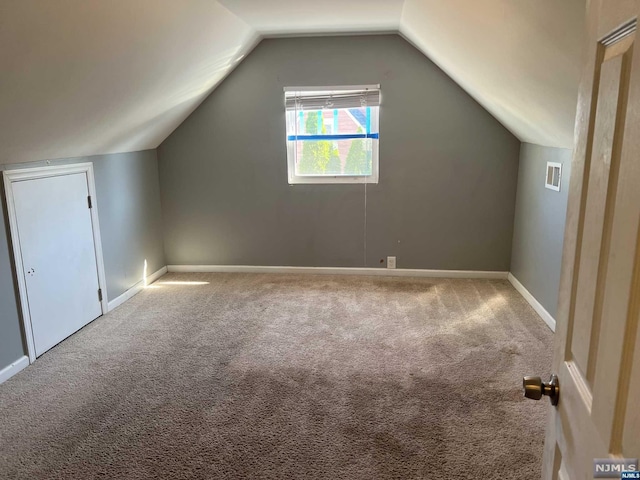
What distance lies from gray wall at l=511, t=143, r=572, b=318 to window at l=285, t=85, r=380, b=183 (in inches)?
53.7

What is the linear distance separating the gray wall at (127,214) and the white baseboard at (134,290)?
39 millimetres

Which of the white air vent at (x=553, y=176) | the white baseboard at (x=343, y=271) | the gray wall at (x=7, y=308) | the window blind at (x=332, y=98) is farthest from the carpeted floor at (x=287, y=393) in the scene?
the window blind at (x=332, y=98)

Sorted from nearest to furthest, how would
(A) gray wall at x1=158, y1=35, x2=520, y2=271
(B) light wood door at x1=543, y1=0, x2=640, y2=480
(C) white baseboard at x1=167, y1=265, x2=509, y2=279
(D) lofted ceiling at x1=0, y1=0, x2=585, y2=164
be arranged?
(B) light wood door at x1=543, y1=0, x2=640, y2=480 < (D) lofted ceiling at x1=0, y1=0, x2=585, y2=164 < (A) gray wall at x1=158, y1=35, x2=520, y2=271 < (C) white baseboard at x1=167, y1=265, x2=509, y2=279

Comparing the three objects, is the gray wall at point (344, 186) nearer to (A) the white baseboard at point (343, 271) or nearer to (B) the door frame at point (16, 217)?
(A) the white baseboard at point (343, 271)

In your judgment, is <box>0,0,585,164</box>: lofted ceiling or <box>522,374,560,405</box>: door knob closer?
<box>522,374,560,405</box>: door knob

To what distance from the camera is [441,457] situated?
2.05m

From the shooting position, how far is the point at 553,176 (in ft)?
11.1

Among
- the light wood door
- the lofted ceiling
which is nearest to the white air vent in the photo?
the lofted ceiling

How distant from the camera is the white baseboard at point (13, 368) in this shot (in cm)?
271

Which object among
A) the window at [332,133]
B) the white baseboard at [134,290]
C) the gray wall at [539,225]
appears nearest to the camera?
the gray wall at [539,225]

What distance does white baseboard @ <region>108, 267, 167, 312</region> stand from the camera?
3.91 m

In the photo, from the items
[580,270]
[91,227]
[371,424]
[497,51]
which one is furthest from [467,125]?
[580,270]

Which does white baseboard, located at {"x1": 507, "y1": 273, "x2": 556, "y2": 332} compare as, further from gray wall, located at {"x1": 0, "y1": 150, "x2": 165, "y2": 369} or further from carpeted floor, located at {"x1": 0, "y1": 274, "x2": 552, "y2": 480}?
gray wall, located at {"x1": 0, "y1": 150, "x2": 165, "y2": 369}

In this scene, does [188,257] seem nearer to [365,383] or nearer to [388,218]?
[388,218]
